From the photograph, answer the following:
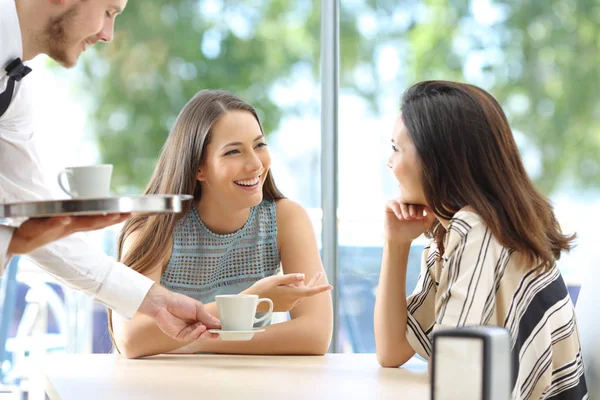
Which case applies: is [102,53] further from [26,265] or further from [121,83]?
[26,265]

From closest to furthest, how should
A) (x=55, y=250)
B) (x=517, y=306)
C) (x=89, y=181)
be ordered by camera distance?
(x=89, y=181) → (x=517, y=306) → (x=55, y=250)

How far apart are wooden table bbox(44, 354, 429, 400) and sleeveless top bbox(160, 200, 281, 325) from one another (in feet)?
1.15

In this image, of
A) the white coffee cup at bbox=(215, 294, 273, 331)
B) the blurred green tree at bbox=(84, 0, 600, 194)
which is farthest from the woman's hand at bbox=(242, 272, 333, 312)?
the blurred green tree at bbox=(84, 0, 600, 194)

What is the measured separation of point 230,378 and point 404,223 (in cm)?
53

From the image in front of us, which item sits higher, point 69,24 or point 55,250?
point 69,24

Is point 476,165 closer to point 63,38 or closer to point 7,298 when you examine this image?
point 63,38

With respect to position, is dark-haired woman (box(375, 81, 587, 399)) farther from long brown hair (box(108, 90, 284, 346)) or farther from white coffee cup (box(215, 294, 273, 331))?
long brown hair (box(108, 90, 284, 346))

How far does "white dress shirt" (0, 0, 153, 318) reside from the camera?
1602mm

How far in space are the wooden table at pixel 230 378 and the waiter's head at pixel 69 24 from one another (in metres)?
0.61

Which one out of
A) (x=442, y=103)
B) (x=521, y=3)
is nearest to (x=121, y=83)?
(x=521, y=3)

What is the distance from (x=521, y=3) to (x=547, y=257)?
2.34 meters

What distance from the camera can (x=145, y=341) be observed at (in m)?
1.69

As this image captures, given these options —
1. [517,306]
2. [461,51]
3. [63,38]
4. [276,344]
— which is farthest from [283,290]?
[461,51]

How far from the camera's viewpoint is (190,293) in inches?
79.5
